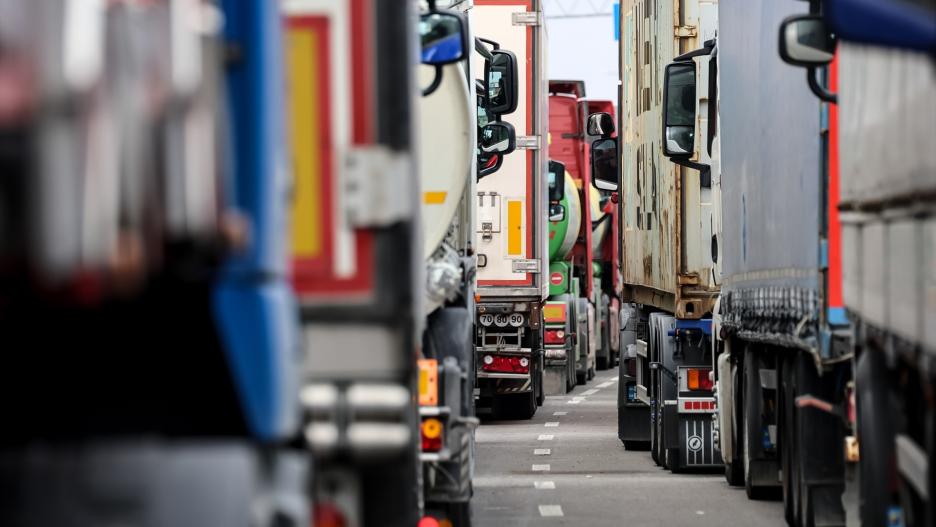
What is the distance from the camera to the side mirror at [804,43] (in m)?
9.44

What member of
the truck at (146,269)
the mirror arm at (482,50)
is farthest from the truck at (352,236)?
the mirror arm at (482,50)

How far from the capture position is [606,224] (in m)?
38.8

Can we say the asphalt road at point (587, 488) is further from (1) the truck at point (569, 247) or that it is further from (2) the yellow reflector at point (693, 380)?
(1) the truck at point (569, 247)

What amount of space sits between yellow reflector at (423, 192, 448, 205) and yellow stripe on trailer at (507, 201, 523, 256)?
12.3 meters

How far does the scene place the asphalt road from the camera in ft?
43.9

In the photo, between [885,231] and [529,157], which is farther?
[529,157]

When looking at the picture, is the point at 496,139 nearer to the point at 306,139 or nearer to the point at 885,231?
the point at 885,231

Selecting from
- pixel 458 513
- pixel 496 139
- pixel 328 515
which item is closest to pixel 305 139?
Answer: pixel 328 515

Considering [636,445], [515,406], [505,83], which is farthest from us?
[515,406]

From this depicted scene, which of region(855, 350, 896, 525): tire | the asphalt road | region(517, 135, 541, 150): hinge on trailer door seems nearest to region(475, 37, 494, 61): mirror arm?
the asphalt road

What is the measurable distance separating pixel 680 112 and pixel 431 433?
7.67 metres

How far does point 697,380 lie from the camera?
16.7 meters

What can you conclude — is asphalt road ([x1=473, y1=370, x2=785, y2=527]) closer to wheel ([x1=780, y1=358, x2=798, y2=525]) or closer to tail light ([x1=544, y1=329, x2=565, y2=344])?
wheel ([x1=780, y1=358, x2=798, y2=525])

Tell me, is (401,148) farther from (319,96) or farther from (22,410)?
(22,410)
